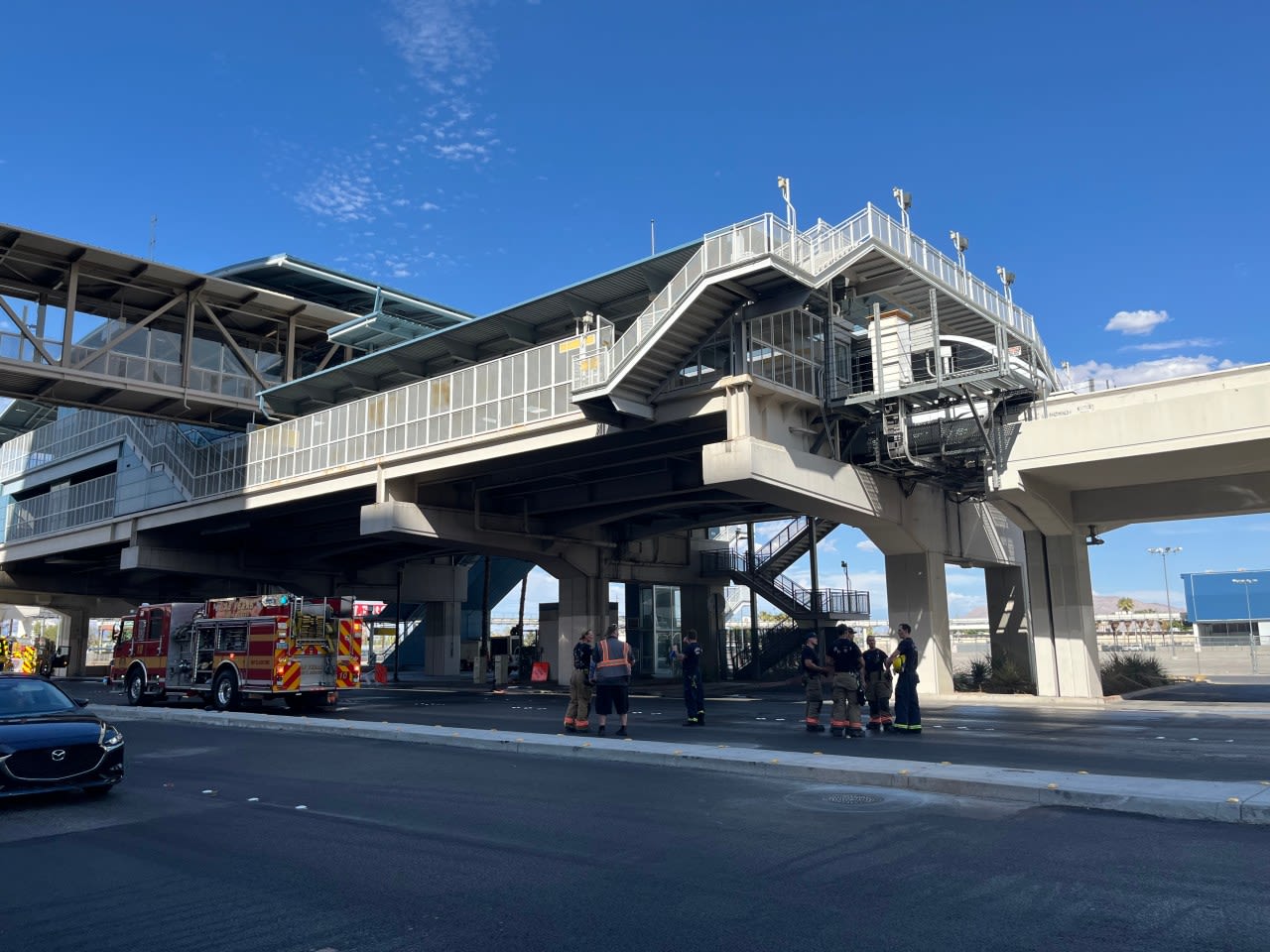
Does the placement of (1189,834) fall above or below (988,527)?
below

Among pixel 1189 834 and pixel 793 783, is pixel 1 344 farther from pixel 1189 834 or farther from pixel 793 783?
pixel 1189 834

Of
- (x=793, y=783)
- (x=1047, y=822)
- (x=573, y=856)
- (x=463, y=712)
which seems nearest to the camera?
(x=573, y=856)

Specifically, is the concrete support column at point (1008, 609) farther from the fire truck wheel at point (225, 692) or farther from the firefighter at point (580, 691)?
the fire truck wheel at point (225, 692)

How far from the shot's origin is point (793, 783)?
1024cm

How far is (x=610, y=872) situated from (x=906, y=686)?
998 centimetres

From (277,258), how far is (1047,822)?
3816 centimetres

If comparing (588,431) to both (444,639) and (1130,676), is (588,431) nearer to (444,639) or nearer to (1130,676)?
(1130,676)

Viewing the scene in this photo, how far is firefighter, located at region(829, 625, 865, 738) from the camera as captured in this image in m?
14.4

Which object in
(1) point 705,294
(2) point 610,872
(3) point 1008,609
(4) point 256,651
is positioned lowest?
(2) point 610,872

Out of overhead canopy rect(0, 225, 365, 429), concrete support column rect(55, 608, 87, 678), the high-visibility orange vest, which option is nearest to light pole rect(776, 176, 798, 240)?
the high-visibility orange vest

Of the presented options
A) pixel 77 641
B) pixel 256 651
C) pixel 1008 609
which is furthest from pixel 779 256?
pixel 77 641

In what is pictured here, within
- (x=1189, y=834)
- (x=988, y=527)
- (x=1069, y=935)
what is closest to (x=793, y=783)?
(x=1189, y=834)

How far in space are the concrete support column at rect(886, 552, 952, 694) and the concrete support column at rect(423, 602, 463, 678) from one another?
3375 cm

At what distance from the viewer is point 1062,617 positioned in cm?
2558
